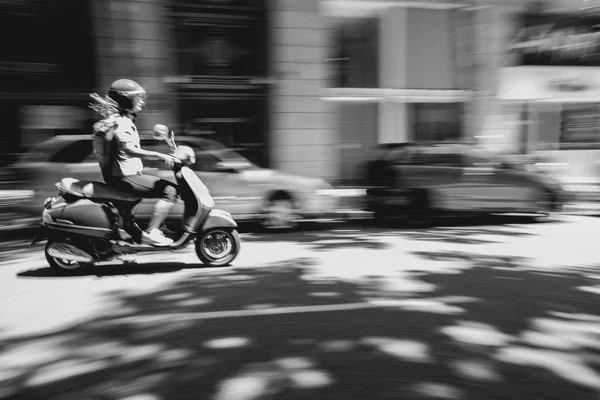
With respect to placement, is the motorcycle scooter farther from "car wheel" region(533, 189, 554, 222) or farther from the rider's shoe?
"car wheel" region(533, 189, 554, 222)

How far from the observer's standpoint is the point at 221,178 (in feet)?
28.9

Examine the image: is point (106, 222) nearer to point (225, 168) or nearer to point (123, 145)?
point (123, 145)

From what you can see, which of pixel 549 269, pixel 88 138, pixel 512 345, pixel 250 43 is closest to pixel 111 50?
pixel 250 43

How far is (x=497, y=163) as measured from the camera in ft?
32.6

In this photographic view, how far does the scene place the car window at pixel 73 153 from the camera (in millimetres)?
8344

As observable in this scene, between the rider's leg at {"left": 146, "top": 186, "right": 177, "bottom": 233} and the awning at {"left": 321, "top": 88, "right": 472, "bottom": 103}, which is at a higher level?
the awning at {"left": 321, "top": 88, "right": 472, "bottom": 103}

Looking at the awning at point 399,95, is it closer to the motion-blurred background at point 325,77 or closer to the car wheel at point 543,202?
the motion-blurred background at point 325,77

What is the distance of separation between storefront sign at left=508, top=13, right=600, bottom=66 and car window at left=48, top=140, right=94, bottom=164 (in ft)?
39.8

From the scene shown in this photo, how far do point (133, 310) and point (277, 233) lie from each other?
4372mm

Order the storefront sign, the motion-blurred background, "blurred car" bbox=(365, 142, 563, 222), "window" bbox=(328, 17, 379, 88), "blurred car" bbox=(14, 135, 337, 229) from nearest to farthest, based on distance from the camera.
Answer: "blurred car" bbox=(14, 135, 337, 229), "blurred car" bbox=(365, 142, 563, 222), the motion-blurred background, "window" bbox=(328, 17, 379, 88), the storefront sign

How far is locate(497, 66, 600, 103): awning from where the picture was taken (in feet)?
52.6

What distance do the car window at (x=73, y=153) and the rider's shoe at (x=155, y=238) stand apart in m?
3.08

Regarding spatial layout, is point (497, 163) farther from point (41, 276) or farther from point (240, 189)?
point (41, 276)

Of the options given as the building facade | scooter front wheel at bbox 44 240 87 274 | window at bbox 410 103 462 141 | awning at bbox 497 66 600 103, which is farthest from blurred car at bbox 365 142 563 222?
awning at bbox 497 66 600 103
